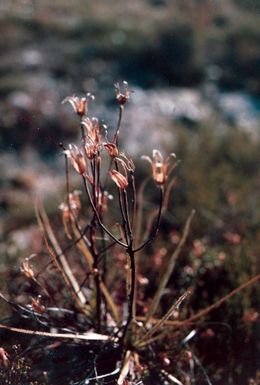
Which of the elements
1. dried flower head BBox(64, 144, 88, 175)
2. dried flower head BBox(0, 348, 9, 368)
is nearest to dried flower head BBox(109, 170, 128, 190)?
dried flower head BBox(64, 144, 88, 175)

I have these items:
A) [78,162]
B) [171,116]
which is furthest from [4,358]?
[171,116]

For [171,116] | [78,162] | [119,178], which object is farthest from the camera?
[171,116]

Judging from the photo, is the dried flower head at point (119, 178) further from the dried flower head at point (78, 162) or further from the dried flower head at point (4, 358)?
the dried flower head at point (4, 358)

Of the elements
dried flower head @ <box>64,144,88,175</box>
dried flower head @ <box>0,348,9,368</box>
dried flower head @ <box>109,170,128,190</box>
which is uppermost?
dried flower head @ <box>64,144,88,175</box>

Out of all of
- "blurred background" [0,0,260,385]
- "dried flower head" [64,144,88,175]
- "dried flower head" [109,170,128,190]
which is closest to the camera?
"dried flower head" [109,170,128,190]

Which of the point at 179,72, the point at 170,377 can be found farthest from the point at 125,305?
the point at 179,72

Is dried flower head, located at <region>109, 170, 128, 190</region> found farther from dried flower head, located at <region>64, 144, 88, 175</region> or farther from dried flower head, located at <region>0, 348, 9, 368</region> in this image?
dried flower head, located at <region>0, 348, 9, 368</region>

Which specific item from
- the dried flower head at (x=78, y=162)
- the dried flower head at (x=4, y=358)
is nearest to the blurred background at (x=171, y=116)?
the dried flower head at (x=78, y=162)

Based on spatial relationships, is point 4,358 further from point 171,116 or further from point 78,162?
point 171,116

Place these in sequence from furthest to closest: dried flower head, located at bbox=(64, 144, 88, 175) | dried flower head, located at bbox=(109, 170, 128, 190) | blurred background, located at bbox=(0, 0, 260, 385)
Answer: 1. blurred background, located at bbox=(0, 0, 260, 385)
2. dried flower head, located at bbox=(64, 144, 88, 175)
3. dried flower head, located at bbox=(109, 170, 128, 190)
